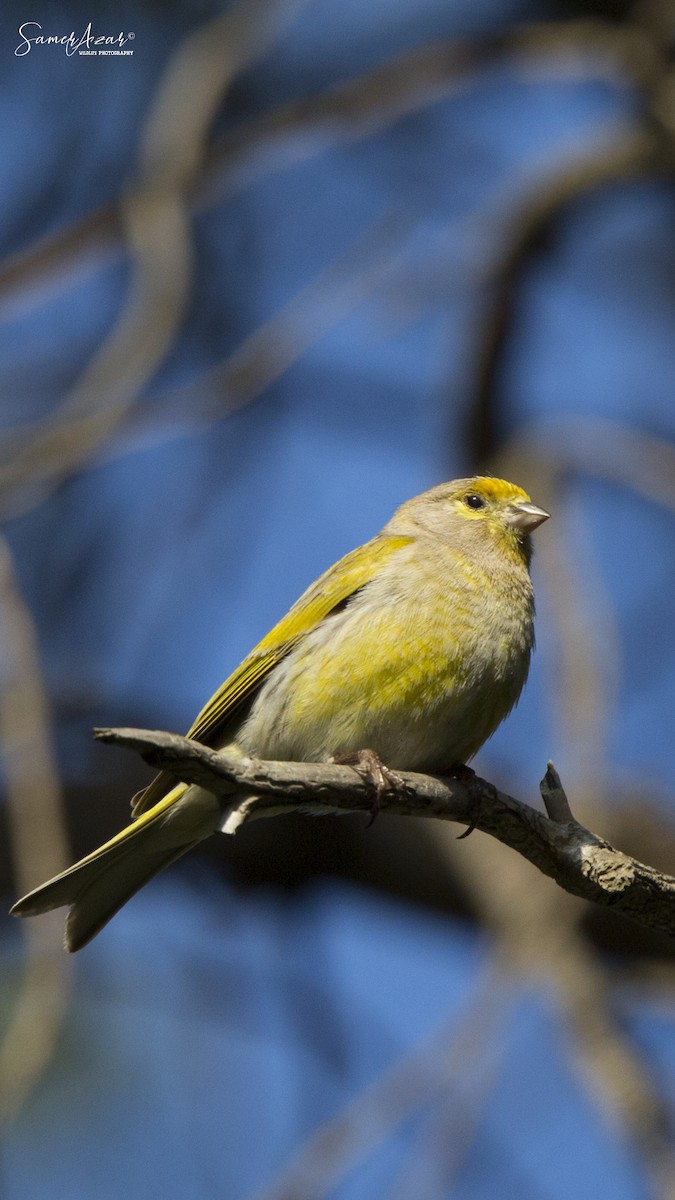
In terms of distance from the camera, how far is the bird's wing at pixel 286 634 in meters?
4.09

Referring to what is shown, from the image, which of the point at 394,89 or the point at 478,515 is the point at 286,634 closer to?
the point at 478,515

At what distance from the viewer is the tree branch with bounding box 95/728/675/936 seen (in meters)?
3.00

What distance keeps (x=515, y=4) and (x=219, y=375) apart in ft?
16.0

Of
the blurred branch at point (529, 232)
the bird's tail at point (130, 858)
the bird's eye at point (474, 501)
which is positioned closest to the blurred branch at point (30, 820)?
the bird's tail at point (130, 858)

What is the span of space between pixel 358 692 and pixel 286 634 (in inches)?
19.1

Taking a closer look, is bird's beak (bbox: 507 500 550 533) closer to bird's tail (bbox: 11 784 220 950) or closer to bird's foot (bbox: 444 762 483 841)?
bird's foot (bbox: 444 762 483 841)

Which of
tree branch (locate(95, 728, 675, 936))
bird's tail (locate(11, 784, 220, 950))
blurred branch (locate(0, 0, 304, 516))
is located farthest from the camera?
blurred branch (locate(0, 0, 304, 516))

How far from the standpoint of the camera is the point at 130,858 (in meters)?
3.83

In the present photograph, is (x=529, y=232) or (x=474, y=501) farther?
(x=529, y=232)

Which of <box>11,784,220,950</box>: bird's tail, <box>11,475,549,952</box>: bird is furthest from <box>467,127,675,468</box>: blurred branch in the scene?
<box>11,784,220,950</box>: bird's tail

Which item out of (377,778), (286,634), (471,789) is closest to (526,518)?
(286,634)

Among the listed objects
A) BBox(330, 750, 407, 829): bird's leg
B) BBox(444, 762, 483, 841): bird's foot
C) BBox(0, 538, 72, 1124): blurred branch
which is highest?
BBox(444, 762, 483, 841): bird's foot

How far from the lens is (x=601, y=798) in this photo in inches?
229

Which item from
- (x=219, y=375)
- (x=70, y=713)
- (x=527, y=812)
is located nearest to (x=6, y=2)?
(x=219, y=375)
